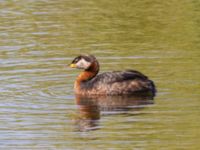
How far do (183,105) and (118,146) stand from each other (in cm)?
287

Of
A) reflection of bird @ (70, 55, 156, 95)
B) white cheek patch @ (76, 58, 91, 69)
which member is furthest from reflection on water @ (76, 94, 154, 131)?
white cheek patch @ (76, 58, 91, 69)

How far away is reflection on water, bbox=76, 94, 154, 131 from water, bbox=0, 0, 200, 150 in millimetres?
17

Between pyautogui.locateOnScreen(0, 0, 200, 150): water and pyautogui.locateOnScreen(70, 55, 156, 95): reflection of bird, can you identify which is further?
pyautogui.locateOnScreen(70, 55, 156, 95): reflection of bird

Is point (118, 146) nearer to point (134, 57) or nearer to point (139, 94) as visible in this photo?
point (139, 94)

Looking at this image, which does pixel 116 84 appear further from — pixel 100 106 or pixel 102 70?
pixel 102 70

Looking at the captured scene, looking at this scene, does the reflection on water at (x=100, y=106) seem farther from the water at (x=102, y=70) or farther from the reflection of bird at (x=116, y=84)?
the reflection of bird at (x=116, y=84)

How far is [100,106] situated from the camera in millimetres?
17344

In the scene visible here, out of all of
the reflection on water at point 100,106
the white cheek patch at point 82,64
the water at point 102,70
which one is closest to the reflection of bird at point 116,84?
the reflection on water at point 100,106

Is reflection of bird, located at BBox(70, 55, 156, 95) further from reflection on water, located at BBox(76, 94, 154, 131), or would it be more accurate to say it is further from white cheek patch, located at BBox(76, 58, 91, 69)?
white cheek patch, located at BBox(76, 58, 91, 69)

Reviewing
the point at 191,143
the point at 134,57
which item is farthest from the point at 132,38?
the point at 191,143

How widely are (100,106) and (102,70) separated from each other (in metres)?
2.71

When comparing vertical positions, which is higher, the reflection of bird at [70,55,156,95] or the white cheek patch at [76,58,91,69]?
the white cheek patch at [76,58,91,69]

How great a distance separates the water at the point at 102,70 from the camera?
14.9 metres

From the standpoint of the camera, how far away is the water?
585 inches
